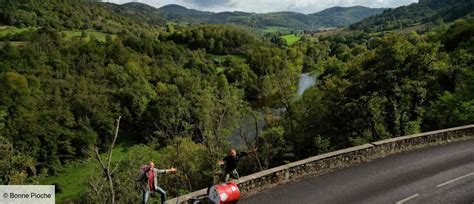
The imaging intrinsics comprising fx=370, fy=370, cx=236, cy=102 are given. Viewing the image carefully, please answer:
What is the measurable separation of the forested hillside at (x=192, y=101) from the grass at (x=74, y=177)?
0.26 m

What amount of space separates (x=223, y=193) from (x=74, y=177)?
4780 cm

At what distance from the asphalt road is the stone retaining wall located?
0.35 m

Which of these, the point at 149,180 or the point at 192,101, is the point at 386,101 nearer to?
the point at 149,180

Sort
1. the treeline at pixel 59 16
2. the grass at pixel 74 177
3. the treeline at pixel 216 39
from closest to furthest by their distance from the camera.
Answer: the grass at pixel 74 177 < the treeline at pixel 59 16 < the treeline at pixel 216 39

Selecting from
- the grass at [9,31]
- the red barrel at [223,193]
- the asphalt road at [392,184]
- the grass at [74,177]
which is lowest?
the grass at [74,177]

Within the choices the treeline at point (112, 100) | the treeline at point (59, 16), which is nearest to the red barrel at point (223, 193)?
the treeline at point (112, 100)

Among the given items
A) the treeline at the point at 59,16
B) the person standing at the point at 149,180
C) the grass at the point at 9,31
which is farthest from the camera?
the treeline at the point at 59,16

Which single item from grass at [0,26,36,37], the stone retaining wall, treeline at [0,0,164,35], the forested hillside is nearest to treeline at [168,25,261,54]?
the forested hillside

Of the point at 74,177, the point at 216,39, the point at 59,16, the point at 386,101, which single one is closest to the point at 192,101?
the point at 74,177

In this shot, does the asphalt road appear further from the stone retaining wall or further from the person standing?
the person standing

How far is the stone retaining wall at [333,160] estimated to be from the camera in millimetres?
12180

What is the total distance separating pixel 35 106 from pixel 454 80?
2507 inches

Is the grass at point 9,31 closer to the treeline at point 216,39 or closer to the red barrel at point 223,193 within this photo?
the treeline at point 216,39

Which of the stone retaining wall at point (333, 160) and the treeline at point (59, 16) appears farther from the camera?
the treeline at point (59, 16)
